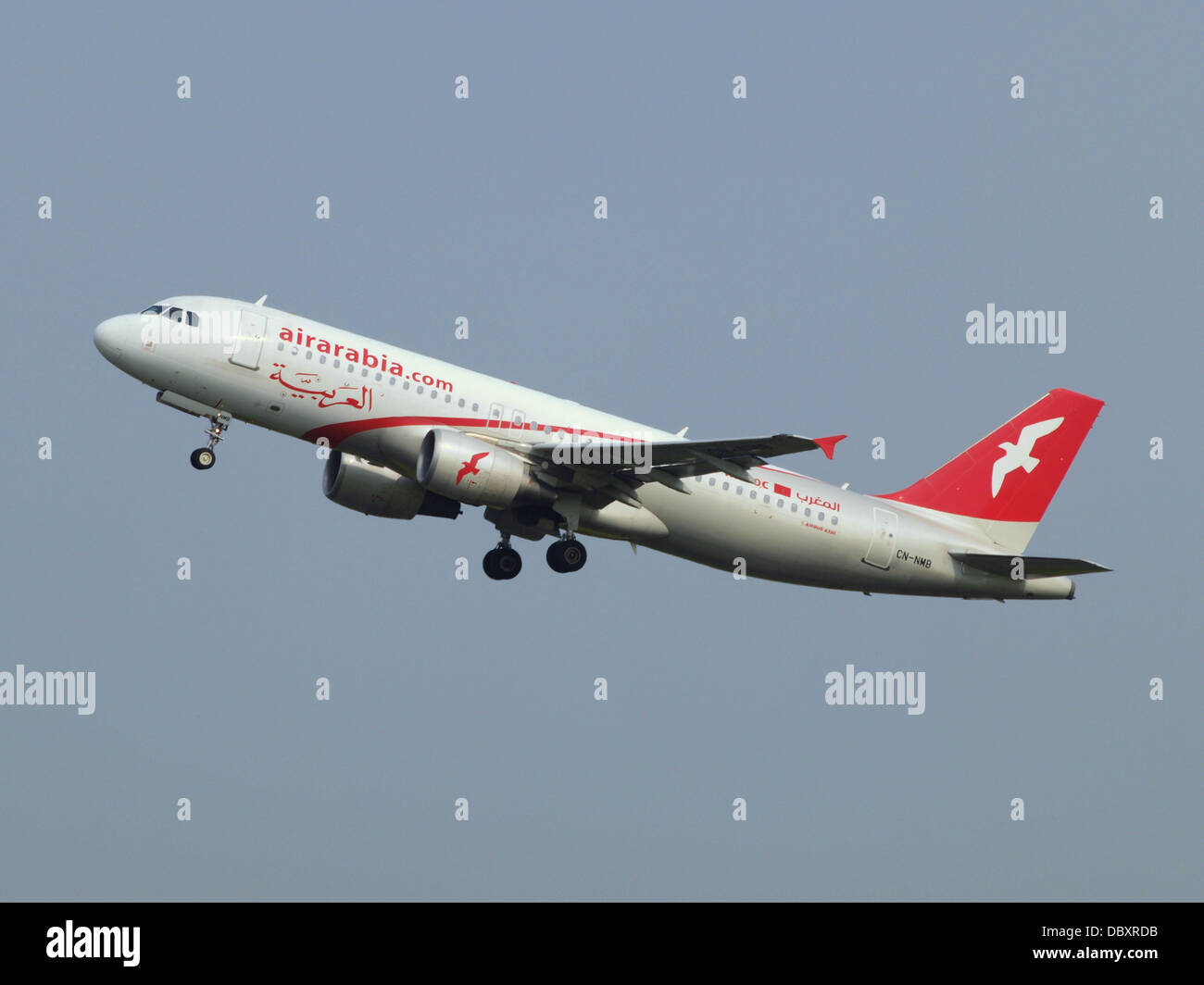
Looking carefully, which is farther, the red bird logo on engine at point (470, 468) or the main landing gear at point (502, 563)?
the main landing gear at point (502, 563)

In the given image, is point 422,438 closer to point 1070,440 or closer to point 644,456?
point 644,456

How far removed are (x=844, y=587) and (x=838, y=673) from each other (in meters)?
3.02

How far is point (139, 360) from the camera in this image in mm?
45938

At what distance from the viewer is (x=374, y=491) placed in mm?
50875

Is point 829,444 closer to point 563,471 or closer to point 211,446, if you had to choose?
point 563,471

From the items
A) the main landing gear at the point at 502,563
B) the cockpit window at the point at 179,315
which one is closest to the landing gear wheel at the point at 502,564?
the main landing gear at the point at 502,563

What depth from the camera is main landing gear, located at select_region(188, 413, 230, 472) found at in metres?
46.5

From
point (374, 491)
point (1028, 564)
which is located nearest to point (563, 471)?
point (374, 491)

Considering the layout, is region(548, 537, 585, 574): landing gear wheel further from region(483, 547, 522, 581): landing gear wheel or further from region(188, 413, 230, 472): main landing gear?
region(188, 413, 230, 472): main landing gear

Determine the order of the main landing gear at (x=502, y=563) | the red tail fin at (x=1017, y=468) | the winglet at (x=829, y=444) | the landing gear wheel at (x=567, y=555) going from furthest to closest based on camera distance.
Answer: the red tail fin at (x=1017, y=468)
the main landing gear at (x=502, y=563)
the landing gear wheel at (x=567, y=555)
the winglet at (x=829, y=444)

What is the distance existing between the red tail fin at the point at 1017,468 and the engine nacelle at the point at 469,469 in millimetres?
12764

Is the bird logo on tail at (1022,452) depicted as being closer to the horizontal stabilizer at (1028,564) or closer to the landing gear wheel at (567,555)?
the horizontal stabilizer at (1028,564)

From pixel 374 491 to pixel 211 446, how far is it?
5.68 m

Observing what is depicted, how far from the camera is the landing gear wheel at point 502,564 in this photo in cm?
5050
